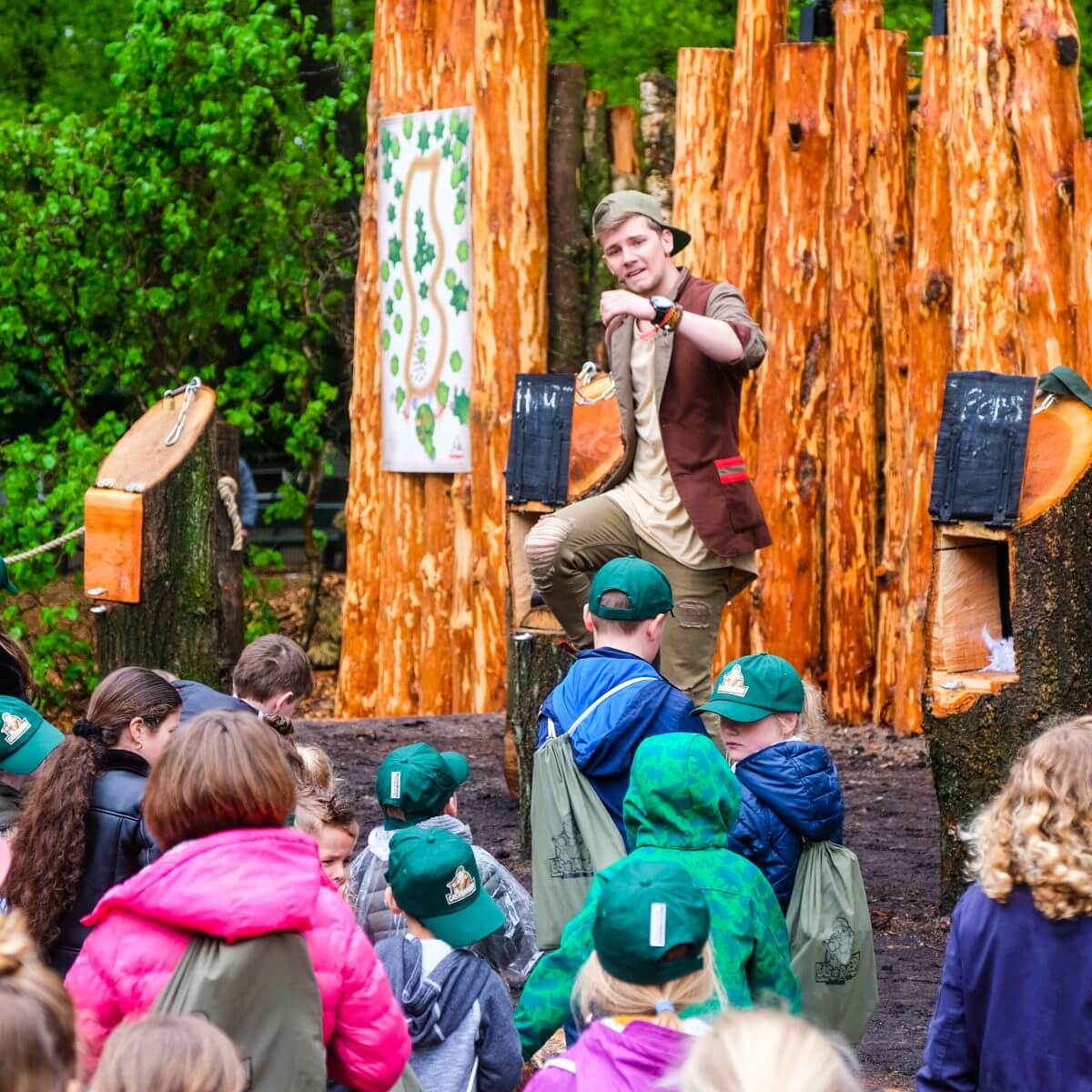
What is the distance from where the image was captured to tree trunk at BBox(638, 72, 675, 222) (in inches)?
366

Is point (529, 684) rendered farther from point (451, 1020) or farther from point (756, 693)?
point (451, 1020)

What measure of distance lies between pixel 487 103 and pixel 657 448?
4114 millimetres

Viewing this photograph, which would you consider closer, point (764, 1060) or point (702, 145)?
point (764, 1060)

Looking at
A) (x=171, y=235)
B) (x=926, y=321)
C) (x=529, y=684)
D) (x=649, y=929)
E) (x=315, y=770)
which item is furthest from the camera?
(x=171, y=235)

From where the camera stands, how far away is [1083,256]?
24.4 ft

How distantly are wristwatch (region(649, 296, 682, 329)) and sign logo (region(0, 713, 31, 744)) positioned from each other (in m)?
1.94

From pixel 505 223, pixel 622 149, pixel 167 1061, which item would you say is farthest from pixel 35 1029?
pixel 622 149

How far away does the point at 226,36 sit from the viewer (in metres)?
10.8

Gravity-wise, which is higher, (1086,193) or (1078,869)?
(1086,193)

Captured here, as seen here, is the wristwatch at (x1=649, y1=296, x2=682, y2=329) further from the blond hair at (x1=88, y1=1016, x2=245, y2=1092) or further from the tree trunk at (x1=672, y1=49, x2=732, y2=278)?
the tree trunk at (x1=672, y1=49, x2=732, y2=278)

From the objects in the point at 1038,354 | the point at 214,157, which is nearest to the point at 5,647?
the point at 1038,354

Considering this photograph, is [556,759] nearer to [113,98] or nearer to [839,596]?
[839,596]

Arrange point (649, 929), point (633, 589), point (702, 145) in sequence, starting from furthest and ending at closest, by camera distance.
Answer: point (702, 145)
point (633, 589)
point (649, 929)

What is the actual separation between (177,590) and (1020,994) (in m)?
4.50
